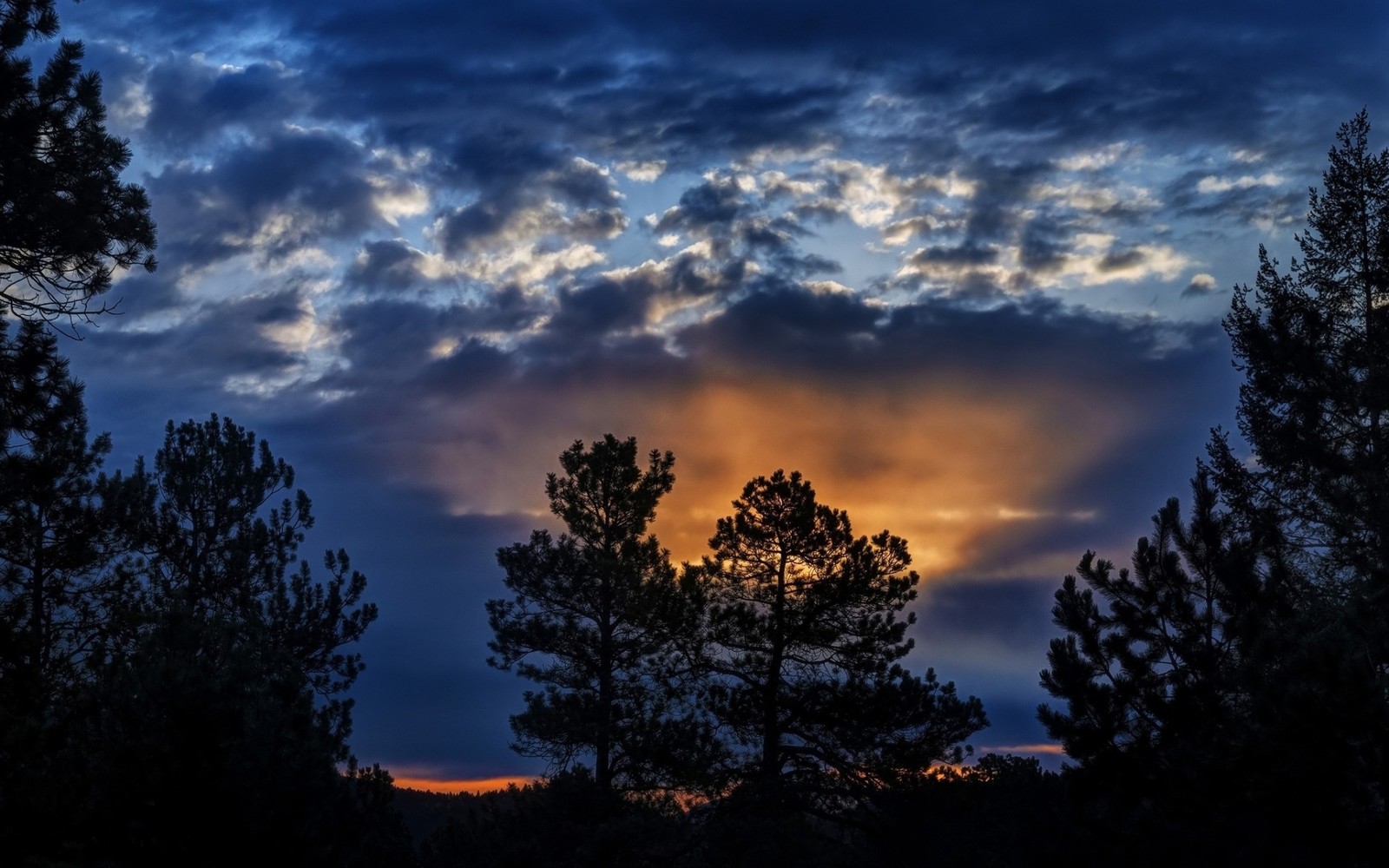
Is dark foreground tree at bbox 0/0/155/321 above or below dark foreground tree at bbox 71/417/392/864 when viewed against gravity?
above

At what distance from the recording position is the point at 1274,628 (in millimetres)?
17359

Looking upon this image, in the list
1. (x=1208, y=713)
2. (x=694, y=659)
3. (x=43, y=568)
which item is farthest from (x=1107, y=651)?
(x=43, y=568)

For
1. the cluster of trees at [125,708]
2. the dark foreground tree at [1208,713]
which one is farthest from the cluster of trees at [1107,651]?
the cluster of trees at [125,708]

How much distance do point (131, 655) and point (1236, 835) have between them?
18322mm

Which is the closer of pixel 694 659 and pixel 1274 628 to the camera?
pixel 1274 628

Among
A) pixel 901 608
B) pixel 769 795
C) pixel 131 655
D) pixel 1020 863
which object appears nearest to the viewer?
pixel 131 655

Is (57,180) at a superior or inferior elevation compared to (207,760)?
superior

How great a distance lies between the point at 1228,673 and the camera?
62.4 ft

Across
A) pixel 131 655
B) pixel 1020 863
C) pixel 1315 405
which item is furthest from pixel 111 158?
pixel 1315 405

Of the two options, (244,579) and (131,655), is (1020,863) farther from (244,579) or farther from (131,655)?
(244,579)

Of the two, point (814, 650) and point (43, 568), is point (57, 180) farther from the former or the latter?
point (814, 650)

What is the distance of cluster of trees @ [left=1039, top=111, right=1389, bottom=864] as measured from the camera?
15.4m

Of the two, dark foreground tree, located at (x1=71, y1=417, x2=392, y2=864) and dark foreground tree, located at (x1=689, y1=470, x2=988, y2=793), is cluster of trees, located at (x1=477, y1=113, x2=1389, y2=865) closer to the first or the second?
dark foreground tree, located at (x1=689, y1=470, x2=988, y2=793)

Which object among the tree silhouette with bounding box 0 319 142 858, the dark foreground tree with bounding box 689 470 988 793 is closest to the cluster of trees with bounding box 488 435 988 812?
the dark foreground tree with bounding box 689 470 988 793
